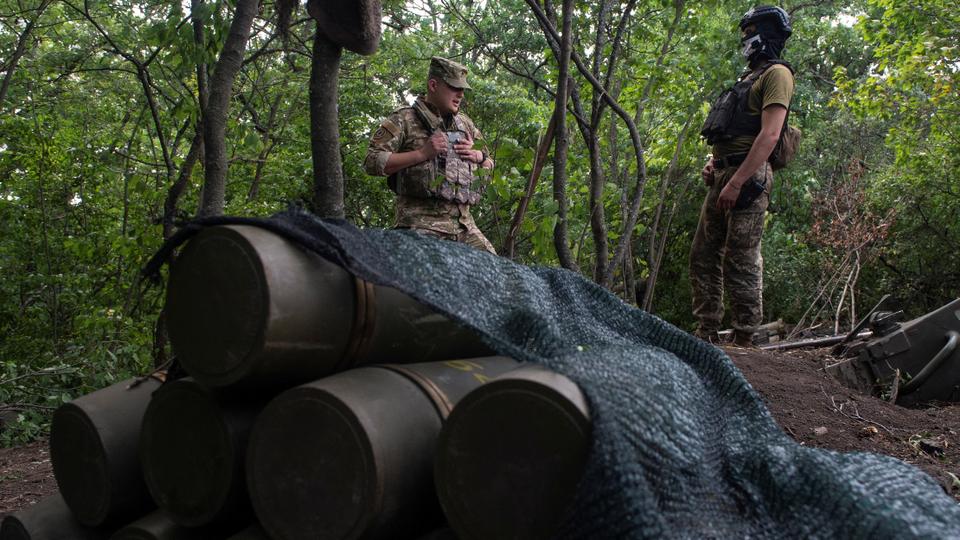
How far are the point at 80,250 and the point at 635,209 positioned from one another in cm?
480

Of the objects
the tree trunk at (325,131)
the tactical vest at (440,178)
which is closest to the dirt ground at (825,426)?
the tactical vest at (440,178)

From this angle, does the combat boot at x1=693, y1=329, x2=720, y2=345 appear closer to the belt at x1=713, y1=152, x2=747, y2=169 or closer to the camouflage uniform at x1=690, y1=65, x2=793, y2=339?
the camouflage uniform at x1=690, y1=65, x2=793, y2=339

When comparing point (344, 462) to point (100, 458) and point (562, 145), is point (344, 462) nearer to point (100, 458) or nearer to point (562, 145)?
point (100, 458)

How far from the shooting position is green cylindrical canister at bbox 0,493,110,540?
2.09 metres

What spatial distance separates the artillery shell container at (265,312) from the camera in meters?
1.72

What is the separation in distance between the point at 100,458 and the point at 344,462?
32.4 inches

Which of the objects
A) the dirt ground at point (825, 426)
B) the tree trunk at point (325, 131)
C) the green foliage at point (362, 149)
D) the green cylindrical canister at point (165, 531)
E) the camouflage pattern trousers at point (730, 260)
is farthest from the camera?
the green foliage at point (362, 149)

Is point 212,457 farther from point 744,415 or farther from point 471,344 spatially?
point 744,415

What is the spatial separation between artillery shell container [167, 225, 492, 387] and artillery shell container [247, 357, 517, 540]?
107mm

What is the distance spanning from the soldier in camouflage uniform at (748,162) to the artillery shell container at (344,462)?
386 cm

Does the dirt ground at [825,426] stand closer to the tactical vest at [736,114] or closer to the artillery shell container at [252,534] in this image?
the tactical vest at [736,114]

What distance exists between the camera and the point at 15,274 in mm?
8375

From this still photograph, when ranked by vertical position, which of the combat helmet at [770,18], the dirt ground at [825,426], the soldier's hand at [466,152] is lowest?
the dirt ground at [825,426]

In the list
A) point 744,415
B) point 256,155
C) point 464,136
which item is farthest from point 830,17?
point 744,415
